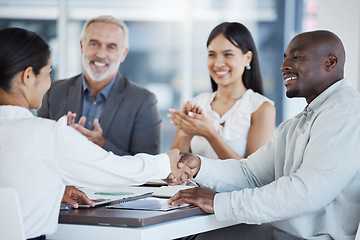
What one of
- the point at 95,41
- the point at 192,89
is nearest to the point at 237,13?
the point at 192,89

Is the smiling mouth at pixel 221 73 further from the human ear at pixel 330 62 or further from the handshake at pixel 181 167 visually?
the human ear at pixel 330 62

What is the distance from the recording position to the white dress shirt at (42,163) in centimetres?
147

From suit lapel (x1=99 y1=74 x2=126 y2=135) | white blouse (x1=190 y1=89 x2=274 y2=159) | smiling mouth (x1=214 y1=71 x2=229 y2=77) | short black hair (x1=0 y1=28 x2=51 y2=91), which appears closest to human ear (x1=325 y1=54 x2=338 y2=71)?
short black hair (x1=0 y1=28 x2=51 y2=91)

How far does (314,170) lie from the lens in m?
1.79

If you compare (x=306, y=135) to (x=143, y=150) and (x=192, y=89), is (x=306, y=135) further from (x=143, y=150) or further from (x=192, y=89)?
(x=192, y=89)

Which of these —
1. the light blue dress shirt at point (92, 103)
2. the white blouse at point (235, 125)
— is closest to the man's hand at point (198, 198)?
the white blouse at point (235, 125)

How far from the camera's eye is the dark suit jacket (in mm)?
3449

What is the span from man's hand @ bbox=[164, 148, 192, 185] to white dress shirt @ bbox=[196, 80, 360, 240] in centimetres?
29

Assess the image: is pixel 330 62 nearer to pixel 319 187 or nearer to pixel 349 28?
pixel 319 187

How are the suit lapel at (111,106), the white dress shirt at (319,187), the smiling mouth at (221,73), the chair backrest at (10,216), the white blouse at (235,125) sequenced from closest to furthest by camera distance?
the chair backrest at (10,216), the white dress shirt at (319,187), the white blouse at (235,125), the smiling mouth at (221,73), the suit lapel at (111,106)

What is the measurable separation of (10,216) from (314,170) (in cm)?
98

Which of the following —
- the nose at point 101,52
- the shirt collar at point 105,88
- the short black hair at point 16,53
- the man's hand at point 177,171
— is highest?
the short black hair at point 16,53

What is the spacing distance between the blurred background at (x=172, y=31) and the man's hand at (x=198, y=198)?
4561 mm

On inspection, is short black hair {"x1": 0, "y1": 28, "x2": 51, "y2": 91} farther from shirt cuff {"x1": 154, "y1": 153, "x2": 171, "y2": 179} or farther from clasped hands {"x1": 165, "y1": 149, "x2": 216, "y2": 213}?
clasped hands {"x1": 165, "y1": 149, "x2": 216, "y2": 213}
